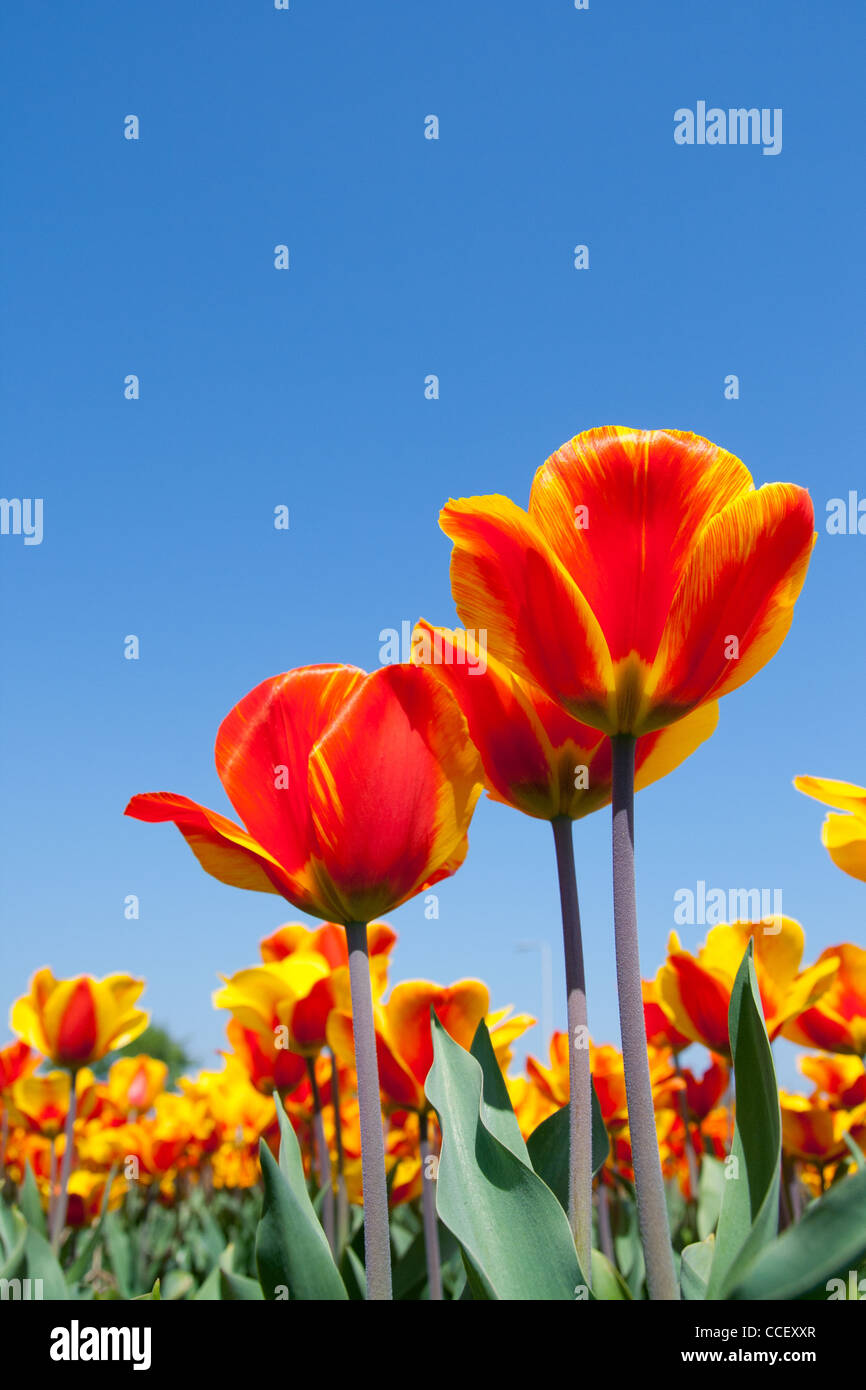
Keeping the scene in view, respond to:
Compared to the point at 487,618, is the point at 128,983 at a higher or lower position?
lower

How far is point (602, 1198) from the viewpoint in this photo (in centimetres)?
212

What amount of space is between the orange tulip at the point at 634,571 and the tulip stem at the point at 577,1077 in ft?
0.51

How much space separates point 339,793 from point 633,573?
Result: 1.06 feet

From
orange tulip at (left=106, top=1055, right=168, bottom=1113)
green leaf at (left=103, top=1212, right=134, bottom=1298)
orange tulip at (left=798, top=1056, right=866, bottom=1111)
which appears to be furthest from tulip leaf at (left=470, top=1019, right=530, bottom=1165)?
orange tulip at (left=106, top=1055, right=168, bottom=1113)

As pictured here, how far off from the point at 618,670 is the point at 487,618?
0.12 meters

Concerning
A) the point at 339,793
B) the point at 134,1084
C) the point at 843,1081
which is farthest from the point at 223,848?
the point at 134,1084

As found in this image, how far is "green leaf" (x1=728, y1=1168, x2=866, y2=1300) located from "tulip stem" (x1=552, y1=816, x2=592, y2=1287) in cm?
12

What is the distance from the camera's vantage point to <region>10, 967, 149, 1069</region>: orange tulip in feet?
9.50

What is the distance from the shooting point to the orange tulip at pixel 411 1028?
5.46 ft

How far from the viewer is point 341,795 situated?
0.98 meters

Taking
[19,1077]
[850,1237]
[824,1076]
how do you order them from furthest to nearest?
[19,1077] < [824,1076] < [850,1237]

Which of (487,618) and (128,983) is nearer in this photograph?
(487,618)
